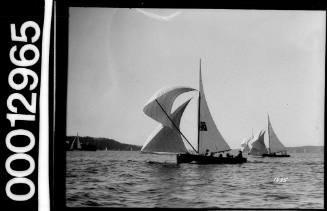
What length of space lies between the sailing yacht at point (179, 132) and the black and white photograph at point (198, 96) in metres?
0.04

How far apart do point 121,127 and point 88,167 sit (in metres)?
0.63

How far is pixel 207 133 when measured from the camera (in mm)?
6691

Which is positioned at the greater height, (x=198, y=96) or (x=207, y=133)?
(x=198, y=96)

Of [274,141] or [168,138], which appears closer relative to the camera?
[274,141]

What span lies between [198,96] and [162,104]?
0.48 metres

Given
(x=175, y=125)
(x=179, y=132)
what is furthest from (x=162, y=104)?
(x=179, y=132)

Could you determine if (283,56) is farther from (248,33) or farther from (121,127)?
(121,127)

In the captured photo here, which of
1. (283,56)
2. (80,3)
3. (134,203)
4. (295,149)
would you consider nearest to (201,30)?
(283,56)

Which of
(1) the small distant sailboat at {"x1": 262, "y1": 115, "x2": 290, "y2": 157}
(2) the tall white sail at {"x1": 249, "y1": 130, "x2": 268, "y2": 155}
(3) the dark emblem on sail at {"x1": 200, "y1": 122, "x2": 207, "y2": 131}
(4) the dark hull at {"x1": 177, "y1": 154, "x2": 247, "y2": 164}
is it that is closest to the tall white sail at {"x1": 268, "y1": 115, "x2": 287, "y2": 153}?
(1) the small distant sailboat at {"x1": 262, "y1": 115, "x2": 290, "y2": 157}

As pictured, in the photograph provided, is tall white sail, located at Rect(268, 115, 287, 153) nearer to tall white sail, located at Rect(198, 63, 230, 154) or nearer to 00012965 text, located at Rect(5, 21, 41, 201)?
tall white sail, located at Rect(198, 63, 230, 154)

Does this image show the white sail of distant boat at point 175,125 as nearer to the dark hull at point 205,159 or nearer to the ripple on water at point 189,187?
the dark hull at point 205,159

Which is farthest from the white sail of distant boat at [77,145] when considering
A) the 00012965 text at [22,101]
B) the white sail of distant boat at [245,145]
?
the white sail of distant boat at [245,145]

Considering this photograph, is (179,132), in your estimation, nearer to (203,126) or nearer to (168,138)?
(203,126)

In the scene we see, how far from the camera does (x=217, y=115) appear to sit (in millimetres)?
6168
